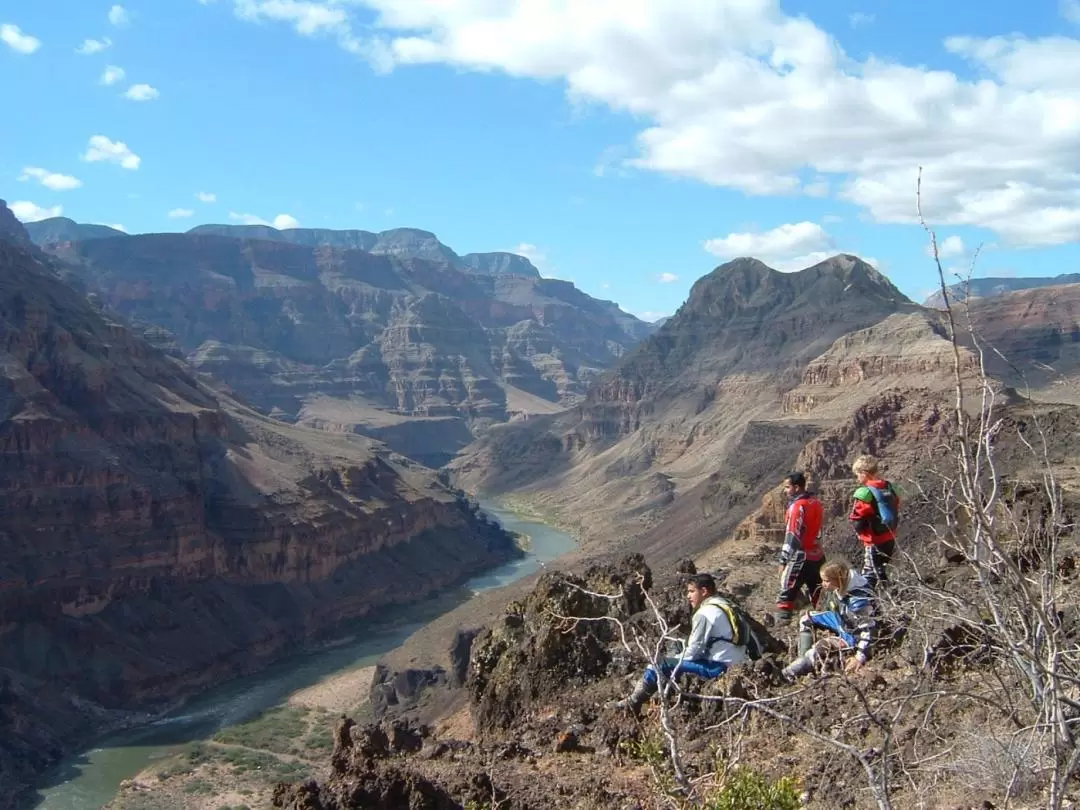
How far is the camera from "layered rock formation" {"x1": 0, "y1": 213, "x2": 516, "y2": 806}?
181 ft

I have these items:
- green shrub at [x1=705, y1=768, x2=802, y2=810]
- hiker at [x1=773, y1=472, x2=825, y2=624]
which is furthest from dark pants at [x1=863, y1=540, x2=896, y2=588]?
green shrub at [x1=705, y1=768, x2=802, y2=810]

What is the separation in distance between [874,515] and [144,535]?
6256 centimetres

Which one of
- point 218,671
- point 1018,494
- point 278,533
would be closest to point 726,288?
point 278,533

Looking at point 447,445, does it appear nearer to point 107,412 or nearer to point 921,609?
point 107,412

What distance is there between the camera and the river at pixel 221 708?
144ft

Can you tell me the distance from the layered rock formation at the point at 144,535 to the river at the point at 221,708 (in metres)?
1.51

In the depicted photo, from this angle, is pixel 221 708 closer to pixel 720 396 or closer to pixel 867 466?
pixel 867 466

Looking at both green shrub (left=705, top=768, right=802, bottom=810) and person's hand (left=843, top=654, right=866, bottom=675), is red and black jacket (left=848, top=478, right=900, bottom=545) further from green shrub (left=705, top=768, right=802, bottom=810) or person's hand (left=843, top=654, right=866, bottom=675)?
green shrub (left=705, top=768, right=802, bottom=810)

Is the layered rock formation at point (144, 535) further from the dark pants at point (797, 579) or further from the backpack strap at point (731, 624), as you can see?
the backpack strap at point (731, 624)

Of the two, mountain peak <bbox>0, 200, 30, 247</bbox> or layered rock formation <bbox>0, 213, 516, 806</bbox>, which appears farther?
mountain peak <bbox>0, 200, 30, 247</bbox>

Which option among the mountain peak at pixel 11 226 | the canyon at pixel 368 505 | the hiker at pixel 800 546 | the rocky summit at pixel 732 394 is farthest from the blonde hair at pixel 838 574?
the mountain peak at pixel 11 226

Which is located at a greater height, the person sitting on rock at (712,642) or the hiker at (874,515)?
the hiker at (874,515)

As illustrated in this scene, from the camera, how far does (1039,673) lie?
5457mm

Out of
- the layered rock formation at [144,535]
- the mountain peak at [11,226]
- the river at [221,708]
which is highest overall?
the mountain peak at [11,226]
